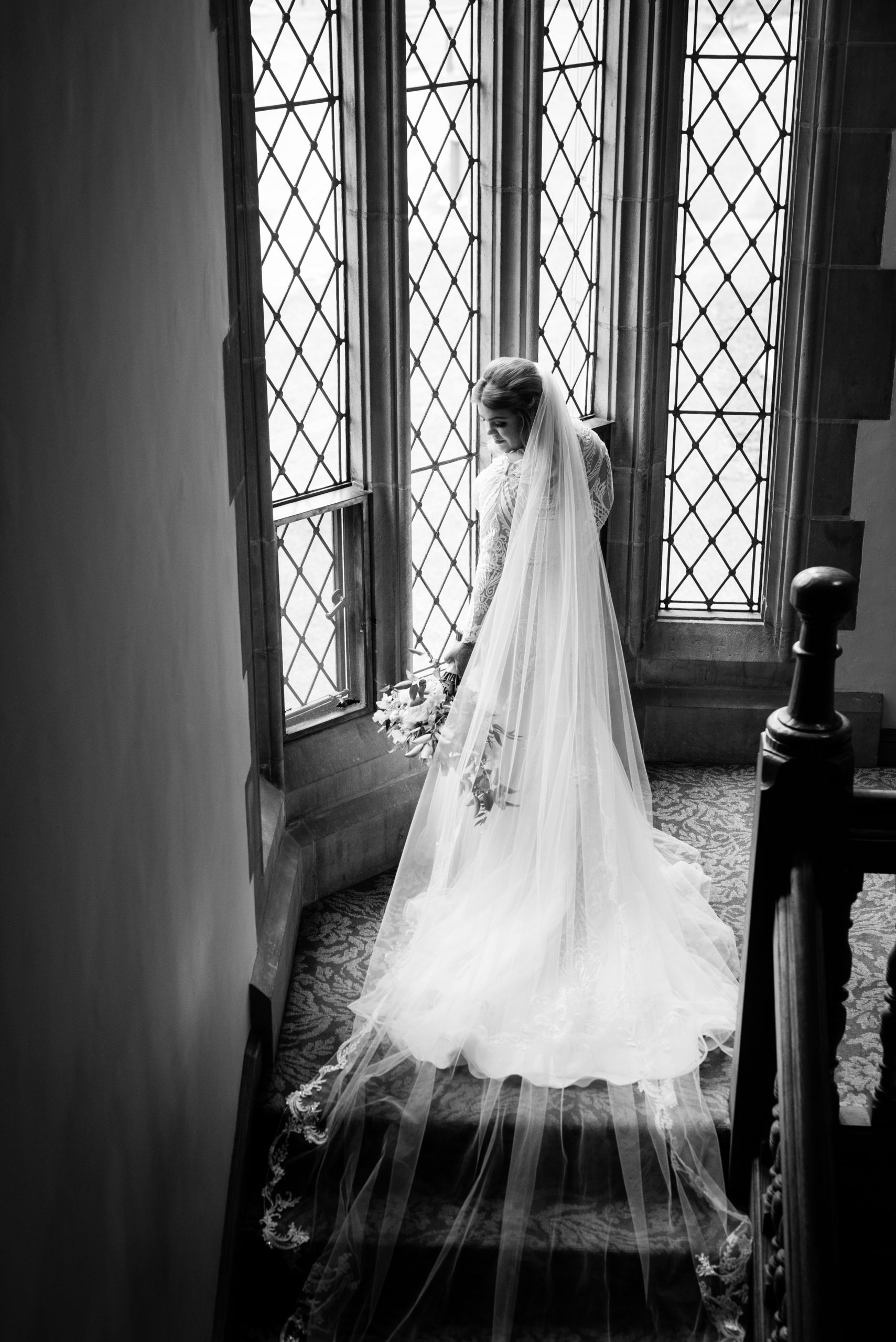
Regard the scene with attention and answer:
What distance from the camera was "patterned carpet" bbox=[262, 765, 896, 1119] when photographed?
4.15 metres

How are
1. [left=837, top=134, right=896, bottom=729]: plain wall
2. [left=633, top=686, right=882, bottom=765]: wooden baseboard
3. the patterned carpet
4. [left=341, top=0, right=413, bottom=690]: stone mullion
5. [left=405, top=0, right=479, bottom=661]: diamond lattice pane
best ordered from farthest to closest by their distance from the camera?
[left=633, top=686, right=882, bottom=765]: wooden baseboard → [left=837, top=134, right=896, bottom=729]: plain wall → [left=405, top=0, right=479, bottom=661]: diamond lattice pane → [left=341, top=0, right=413, bottom=690]: stone mullion → the patterned carpet

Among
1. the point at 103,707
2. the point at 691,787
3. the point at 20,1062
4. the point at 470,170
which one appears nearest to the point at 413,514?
the point at 470,170

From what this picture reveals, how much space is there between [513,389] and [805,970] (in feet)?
7.27

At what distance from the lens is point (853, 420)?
5449 millimetres

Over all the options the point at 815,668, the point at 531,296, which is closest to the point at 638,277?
the point at 531,296

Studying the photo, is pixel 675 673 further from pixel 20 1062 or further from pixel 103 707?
pixel 20 1062

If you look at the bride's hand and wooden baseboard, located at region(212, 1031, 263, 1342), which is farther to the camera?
the bride's hand

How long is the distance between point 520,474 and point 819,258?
5.70 ft

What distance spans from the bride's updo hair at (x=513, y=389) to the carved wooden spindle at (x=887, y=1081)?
2.02m

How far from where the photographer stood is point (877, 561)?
562 centimetres

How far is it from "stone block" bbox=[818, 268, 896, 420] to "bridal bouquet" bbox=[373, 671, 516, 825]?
1972 mm

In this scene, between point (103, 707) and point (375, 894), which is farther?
point (375, 894)

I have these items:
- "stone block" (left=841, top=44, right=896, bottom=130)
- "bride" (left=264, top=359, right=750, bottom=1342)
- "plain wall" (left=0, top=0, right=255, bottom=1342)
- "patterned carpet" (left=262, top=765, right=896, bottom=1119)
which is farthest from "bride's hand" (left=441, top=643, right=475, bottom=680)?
"stone block" (left=841, top=44, right=896, bottom=130)

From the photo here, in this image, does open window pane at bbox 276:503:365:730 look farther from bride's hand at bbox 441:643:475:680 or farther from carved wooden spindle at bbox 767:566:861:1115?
carved wooden spindle at bbox 767:566:861:1115
